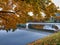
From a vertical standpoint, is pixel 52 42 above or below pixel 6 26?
below

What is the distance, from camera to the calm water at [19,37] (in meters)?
10.8

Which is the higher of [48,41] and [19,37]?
[19,37]

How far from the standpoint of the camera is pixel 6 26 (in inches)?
354

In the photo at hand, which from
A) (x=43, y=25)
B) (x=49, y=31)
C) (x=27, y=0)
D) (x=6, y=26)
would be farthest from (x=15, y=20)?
(x=43, y=25)

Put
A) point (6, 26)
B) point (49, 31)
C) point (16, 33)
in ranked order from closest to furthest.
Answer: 1. point (6, 26)
2. point (16, 33)
3. point (49, 31)

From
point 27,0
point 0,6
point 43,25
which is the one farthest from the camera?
point 43,25

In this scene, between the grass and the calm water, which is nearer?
the grass

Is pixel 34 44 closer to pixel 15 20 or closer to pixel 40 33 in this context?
pixel 40 33

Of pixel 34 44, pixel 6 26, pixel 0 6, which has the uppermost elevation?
pixel 0 6

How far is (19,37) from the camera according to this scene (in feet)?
37.0

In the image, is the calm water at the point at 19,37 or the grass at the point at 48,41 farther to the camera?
the calm water at the point at 19,37

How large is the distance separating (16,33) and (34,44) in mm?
1347

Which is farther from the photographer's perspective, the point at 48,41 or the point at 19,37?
the point at 19,37

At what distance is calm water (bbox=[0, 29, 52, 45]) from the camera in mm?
10812
